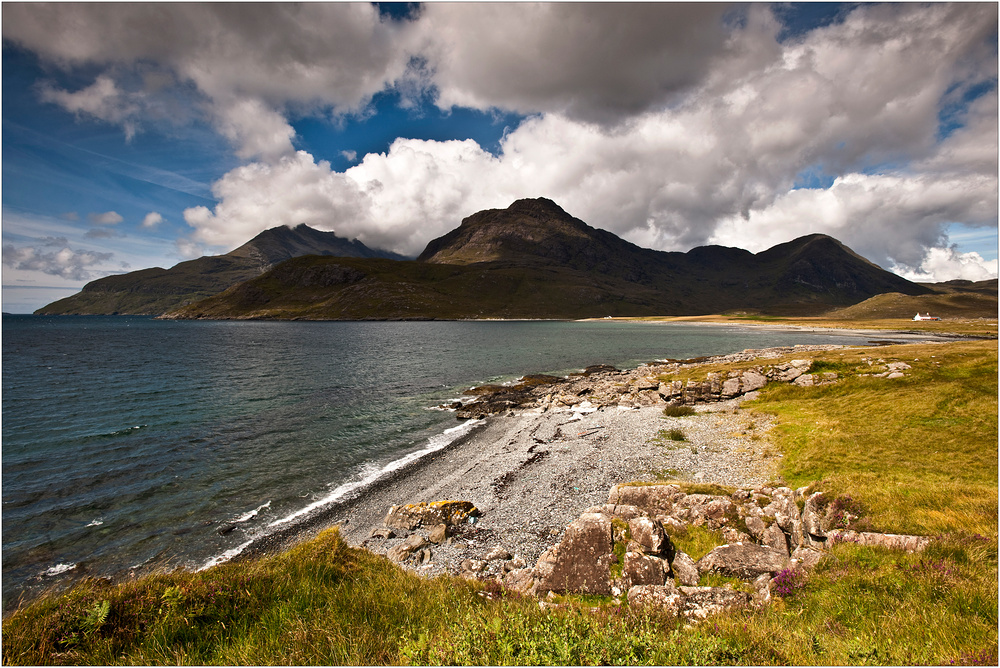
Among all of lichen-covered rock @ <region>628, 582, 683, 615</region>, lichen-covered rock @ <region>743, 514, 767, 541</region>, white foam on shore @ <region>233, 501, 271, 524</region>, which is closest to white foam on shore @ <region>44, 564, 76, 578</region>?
white foam on shore @ <region>233, 501, 271, 524</region>

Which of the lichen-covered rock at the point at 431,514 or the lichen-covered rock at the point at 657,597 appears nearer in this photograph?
the lichen-covered rock at the point at 657,597

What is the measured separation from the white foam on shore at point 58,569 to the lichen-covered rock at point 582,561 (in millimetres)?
21313

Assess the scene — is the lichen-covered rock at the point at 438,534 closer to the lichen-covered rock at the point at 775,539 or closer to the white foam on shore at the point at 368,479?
the white foam on shore at the point at 368,479

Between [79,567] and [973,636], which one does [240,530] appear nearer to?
[79,567]

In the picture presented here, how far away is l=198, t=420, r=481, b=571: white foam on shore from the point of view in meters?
17.8

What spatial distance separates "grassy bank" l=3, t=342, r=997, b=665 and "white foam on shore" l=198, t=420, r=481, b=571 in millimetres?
7516

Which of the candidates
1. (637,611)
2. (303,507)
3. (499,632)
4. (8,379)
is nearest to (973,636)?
(637,611)

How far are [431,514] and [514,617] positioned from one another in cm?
1298

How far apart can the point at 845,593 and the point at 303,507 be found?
78.9 ft

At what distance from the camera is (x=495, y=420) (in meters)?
38.8

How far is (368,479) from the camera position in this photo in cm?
2559

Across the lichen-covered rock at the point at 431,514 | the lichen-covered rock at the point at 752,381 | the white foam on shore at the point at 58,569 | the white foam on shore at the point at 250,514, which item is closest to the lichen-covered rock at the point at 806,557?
the lichen-covered rock at the point at 431,514

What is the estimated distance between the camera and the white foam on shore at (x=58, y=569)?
16266 mm

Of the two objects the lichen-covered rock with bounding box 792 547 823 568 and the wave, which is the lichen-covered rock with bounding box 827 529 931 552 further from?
the wave
